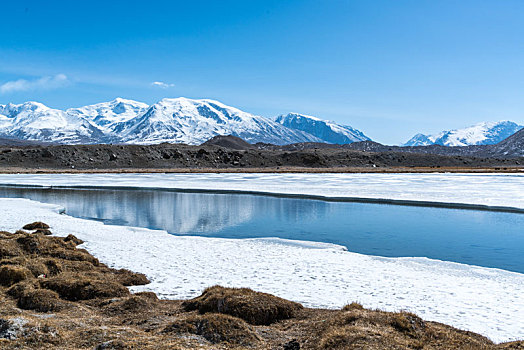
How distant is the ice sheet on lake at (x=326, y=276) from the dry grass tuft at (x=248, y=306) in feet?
4.69

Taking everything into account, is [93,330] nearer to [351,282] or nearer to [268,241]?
[351,282]

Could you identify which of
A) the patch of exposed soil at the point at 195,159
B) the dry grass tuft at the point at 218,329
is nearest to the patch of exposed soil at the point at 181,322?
the dry grass tuft at the point at 218,329

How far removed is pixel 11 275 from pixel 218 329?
6580mm

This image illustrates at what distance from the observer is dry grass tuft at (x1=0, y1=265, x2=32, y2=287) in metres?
10.1

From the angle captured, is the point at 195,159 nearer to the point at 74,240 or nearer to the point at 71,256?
the point at 74,240

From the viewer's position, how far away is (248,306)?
8.11 meters

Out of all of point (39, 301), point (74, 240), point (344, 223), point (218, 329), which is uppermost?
point (218, 329)

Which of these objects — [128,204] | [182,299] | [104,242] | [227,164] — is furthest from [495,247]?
[227,164]

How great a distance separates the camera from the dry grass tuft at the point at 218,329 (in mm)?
6559

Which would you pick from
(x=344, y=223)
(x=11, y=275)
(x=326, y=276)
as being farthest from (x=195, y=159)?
(x=11, y=275)

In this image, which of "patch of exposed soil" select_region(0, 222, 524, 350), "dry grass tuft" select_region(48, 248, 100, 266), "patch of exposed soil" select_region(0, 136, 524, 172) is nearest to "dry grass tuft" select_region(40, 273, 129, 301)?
"patch of exposed soil" select_region(0, 222, 524, 350)

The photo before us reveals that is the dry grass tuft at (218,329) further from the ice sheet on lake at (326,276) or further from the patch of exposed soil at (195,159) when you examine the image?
the patch of exposed soil at (195,159)

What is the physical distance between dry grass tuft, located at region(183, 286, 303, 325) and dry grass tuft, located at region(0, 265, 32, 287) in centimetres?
461

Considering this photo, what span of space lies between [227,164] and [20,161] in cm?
5459
